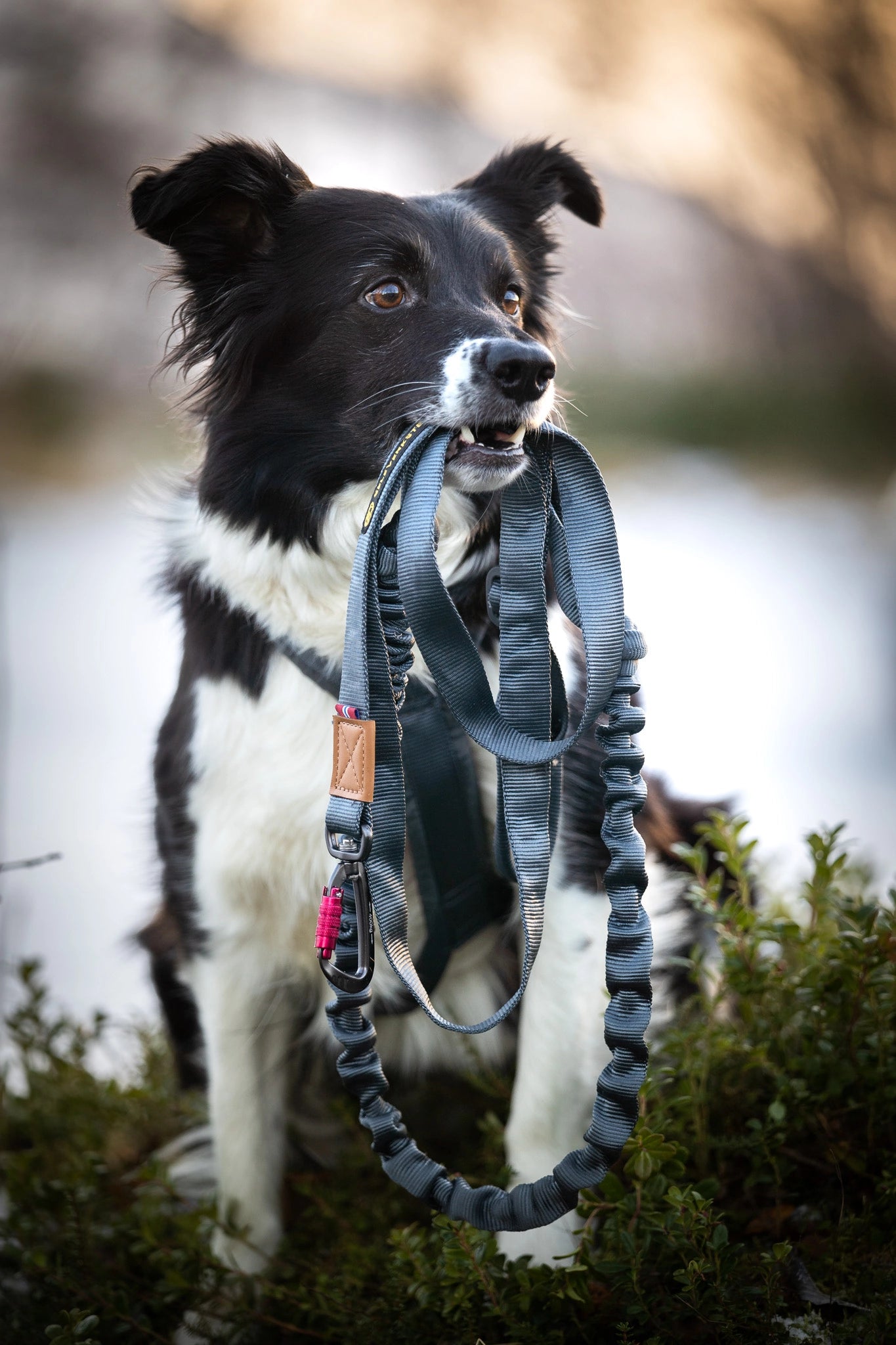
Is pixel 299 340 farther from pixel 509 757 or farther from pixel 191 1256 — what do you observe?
pixel 191 1256

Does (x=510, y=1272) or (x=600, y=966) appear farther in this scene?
(x=600, y=966)

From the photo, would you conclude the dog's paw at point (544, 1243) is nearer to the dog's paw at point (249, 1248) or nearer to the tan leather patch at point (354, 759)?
the dog's paw at point (249, 1248)

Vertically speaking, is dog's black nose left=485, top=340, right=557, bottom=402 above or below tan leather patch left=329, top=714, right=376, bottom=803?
above

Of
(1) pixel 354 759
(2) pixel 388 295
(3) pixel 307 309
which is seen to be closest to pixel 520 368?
(2) pixel 388 295

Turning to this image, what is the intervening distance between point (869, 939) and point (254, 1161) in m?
1.19

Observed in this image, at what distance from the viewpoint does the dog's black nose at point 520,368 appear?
1.62 metres

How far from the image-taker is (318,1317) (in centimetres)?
184

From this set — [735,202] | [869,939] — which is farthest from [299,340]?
[735,202]

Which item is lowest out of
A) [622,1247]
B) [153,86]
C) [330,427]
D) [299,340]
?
[622,1247]

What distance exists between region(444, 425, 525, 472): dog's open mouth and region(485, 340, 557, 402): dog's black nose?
0.05 m

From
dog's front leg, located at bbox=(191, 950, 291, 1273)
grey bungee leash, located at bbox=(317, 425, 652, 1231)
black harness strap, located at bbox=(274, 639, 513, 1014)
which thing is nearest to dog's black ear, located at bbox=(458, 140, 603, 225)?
grey bungee leash, located at bbox=(317, 425, 652, 1231)

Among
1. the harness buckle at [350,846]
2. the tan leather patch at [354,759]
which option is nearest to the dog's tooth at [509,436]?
the tan leather patch at [354,759]

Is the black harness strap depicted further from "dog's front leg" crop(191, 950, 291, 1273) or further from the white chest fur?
"dog's front leg" crop(191, 950, 291, 1273)

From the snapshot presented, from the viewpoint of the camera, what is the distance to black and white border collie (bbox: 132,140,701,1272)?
185cm
